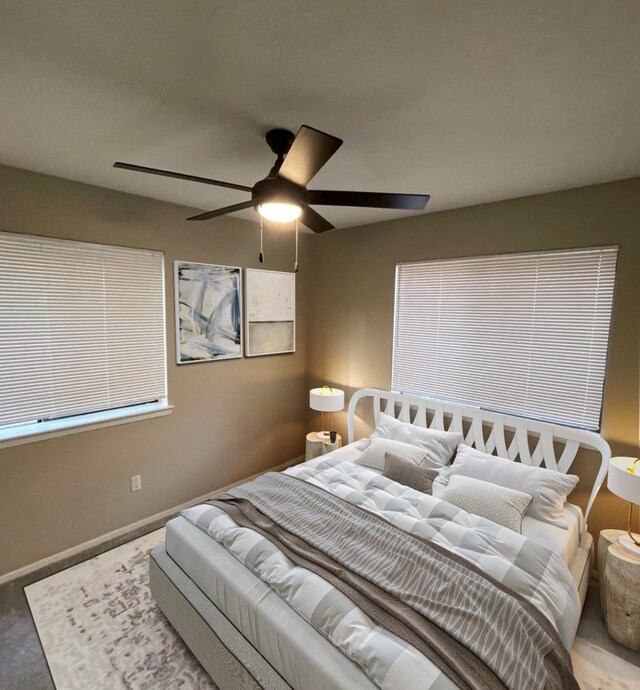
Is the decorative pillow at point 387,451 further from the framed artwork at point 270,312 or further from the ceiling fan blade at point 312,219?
the ceiling fan blade at point 312,219

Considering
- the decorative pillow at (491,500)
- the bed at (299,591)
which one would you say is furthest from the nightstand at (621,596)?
the decorative pillow at (491,500)

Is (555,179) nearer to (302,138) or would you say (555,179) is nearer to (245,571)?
(302,138)

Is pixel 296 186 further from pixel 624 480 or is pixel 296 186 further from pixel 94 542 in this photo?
pixel 94 542

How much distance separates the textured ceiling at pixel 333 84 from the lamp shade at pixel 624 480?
5.55ft

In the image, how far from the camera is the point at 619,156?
189 cm

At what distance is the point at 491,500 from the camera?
82.0 inches

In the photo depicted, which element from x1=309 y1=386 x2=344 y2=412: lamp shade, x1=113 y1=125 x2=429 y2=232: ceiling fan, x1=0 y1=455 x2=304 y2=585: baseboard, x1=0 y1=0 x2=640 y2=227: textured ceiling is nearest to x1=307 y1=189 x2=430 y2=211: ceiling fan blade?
x1=113 y1=125 x2=429 y2=232: ceiling fan

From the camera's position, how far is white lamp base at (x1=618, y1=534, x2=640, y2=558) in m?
1.93

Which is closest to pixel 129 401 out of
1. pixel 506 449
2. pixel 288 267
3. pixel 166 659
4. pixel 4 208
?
pixel 4 208

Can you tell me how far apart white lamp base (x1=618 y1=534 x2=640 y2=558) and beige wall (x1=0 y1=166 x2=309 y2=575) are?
290 centimetres

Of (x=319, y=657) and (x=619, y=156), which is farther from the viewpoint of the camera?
(x=619, y=156)

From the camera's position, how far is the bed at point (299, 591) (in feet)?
4.24

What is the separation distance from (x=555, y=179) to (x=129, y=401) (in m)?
3.42

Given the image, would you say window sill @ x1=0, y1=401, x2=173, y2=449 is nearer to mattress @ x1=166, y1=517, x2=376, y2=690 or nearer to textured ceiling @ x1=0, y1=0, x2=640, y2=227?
mattress @ x1=166, y1=517, x2=376, y2=690
